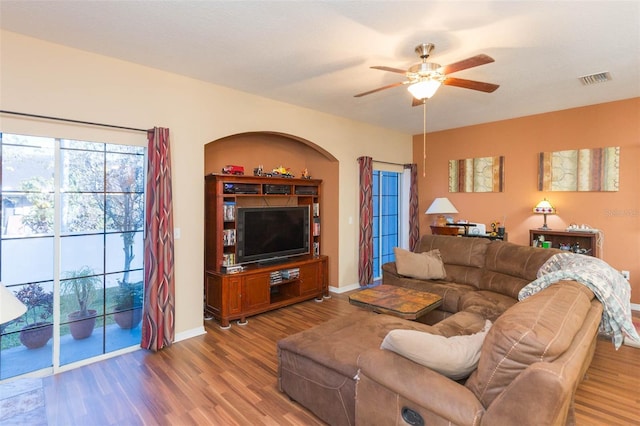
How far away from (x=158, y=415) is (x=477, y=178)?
5.70 meters

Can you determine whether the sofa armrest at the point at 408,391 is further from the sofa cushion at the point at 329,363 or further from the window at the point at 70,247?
the window at the point at 70,247

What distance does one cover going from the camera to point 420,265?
4.29 metres

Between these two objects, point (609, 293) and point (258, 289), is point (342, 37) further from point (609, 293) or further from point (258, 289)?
point (258, 289)

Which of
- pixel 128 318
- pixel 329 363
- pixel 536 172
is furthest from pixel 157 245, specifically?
pixel 536 172

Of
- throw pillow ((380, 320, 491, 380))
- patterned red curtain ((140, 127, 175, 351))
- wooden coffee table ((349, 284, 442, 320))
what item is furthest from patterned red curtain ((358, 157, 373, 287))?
throw pillow ((380, 320, 491, 380))

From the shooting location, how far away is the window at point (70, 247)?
9.12 feet

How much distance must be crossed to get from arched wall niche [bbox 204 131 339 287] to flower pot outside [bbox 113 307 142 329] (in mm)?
2074

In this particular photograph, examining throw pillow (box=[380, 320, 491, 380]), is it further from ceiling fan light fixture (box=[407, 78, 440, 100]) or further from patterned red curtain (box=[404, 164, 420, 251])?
patterned red curtain (box=[404, 164, 420, 251])

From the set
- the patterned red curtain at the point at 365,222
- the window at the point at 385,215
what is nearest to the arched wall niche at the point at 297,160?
the patterned red curtain at the point at 365,222

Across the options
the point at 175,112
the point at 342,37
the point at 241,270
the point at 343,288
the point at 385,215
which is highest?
the point at 342,37

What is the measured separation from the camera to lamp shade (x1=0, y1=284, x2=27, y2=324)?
141 cm

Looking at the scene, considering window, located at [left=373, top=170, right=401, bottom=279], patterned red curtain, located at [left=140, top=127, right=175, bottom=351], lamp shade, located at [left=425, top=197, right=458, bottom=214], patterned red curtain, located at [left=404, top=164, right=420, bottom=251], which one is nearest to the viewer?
patterned red curtain, located at [left=140, top=127, right=175, bottom=351]

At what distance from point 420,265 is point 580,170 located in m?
2.89

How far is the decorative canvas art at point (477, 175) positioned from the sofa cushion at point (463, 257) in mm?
1768
